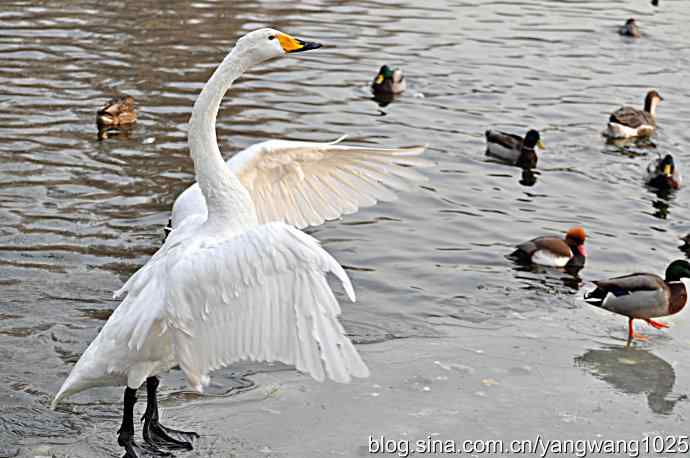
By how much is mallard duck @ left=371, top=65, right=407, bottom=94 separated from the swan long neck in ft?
35.5

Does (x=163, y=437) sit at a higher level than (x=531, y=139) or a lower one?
lower

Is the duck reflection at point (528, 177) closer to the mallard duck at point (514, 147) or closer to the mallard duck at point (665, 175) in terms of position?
the mallard duck at point (514, 147)

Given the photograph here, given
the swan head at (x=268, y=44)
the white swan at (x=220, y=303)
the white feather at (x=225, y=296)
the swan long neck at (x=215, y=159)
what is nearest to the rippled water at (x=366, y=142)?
the white swan at (x=220, y=303)

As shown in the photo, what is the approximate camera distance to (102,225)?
11.4 metres

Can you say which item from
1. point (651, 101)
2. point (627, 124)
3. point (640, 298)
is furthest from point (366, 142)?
point (640, 298)

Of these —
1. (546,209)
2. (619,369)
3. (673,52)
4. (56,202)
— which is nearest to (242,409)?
(619,369)

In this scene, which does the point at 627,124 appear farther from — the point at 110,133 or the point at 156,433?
the point at 156,433

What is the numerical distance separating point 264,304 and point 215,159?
4.58 ft

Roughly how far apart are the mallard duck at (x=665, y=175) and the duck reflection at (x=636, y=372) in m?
5.10

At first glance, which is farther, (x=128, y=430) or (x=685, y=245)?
(x=685, y=245)

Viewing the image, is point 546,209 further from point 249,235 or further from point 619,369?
point 249,235

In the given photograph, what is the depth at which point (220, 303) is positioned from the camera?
19.4ft

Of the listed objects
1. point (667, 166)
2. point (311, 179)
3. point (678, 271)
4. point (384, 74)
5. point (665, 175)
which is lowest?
point (678, 271)

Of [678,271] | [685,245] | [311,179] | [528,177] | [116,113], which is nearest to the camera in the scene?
[311,179]
